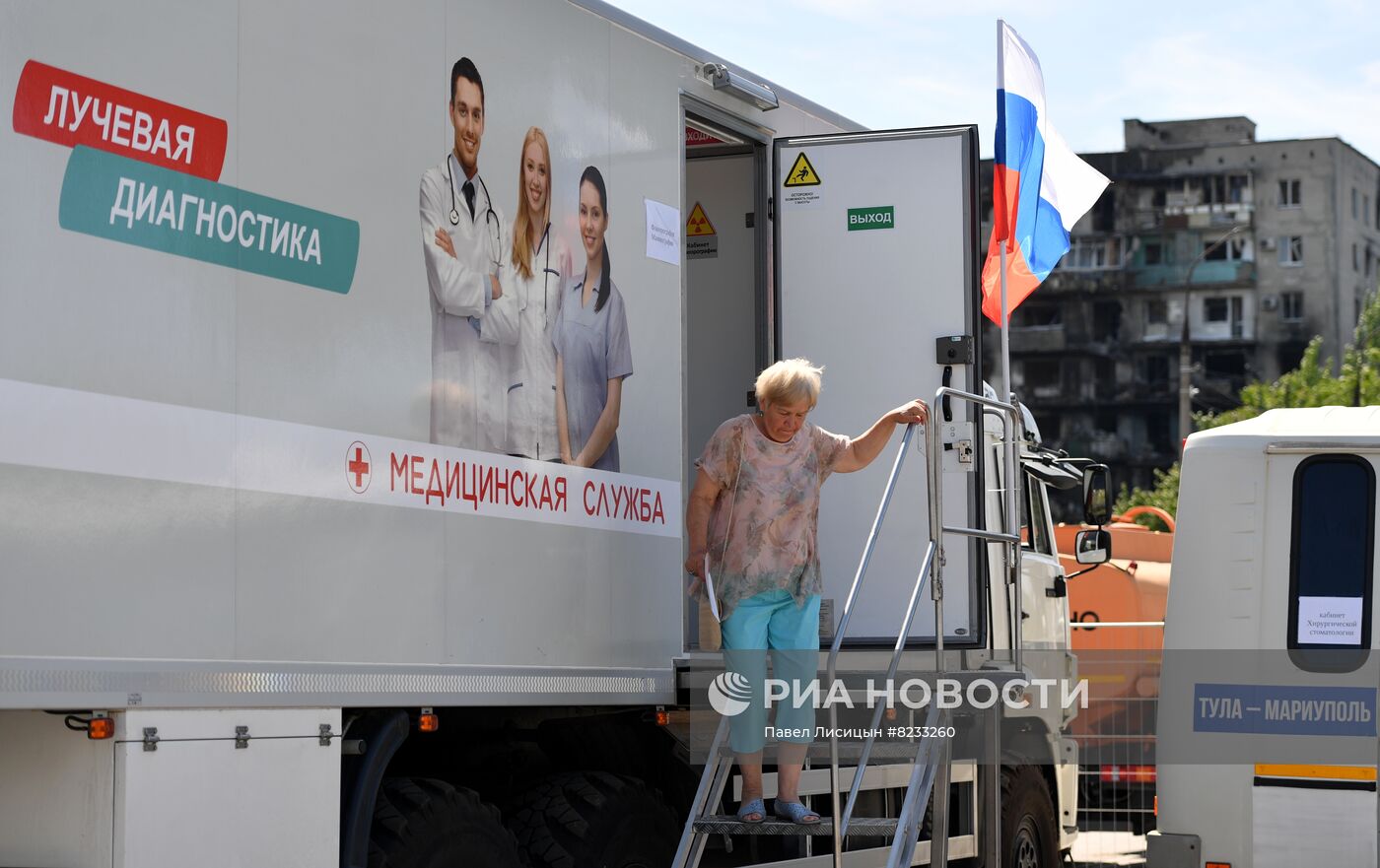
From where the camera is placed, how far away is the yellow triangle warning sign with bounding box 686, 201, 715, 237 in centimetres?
838

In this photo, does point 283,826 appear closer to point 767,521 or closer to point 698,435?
point 767,521

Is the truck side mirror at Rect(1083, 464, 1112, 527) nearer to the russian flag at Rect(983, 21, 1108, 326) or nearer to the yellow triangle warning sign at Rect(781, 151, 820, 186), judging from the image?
the russian flag at Rect(983, 21, 1108, 326)

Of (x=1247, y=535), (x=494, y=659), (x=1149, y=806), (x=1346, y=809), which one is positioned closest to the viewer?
(x=494, y=659)

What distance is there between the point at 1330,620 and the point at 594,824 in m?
3.39

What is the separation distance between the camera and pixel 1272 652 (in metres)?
7.55

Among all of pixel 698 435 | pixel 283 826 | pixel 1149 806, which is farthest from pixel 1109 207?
pixel 283 826

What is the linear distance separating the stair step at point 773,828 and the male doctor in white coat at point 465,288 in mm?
1558

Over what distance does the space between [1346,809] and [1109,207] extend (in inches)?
2176

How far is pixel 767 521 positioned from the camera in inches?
253

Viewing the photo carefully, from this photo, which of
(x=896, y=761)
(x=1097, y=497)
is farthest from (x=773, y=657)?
(x=1097, y=497)

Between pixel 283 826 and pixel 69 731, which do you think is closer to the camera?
pixel 69 731

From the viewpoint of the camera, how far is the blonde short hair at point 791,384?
20.9 feet

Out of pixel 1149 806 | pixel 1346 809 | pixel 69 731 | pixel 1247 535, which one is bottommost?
pixel 1149 806

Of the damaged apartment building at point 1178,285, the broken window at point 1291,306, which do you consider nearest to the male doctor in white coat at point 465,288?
the damaged apartment building at point 1178,285
